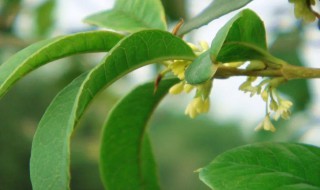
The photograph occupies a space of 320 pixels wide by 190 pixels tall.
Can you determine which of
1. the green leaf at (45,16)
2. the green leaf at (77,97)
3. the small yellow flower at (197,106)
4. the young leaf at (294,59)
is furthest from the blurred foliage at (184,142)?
the green leaf at (77,97)

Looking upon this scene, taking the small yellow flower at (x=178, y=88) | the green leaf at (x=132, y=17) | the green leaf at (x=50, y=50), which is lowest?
the small yellow flower at (x=178, y=88)

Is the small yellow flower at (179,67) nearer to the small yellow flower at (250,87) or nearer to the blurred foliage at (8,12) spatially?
the small yellow flower at (250,87)

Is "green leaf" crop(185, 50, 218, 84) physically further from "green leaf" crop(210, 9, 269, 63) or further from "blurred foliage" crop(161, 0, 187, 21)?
"blurred foliage" crop(161, 0, 187, 21)

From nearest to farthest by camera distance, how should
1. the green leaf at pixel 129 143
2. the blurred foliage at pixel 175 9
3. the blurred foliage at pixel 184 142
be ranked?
1. the green leaf at pixel 129 143
2. the blurred foliage at pixel 175 9
3. the blurred foliage at pixel 184 142

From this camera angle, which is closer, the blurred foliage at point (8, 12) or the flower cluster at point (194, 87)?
the flower cluster at point (194, 87)

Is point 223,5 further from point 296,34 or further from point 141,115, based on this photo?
point 296,34

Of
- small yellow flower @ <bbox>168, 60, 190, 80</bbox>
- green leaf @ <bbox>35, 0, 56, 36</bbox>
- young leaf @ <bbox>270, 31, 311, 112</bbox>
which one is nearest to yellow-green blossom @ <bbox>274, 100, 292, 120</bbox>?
Result: small yellow flower @ <bbox>168, 60, 190, 80</bbox>
